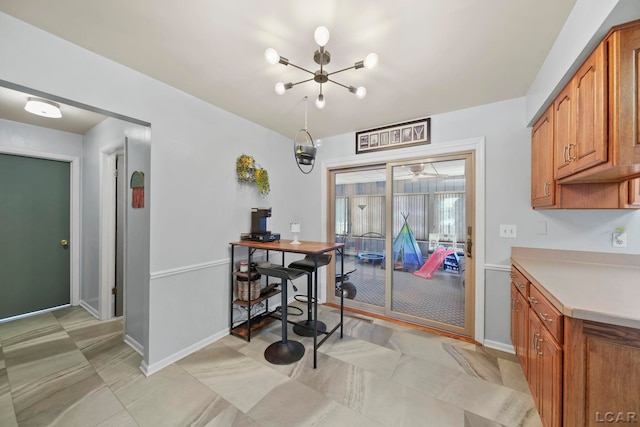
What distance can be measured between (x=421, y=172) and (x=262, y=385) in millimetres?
2793

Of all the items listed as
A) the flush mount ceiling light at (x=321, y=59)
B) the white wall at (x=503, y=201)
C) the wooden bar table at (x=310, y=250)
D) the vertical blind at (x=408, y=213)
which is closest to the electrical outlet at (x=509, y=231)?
the white wall at (x=503, y=201)

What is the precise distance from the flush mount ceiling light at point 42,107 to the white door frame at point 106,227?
0.52 m

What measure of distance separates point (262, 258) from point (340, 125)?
2.03m

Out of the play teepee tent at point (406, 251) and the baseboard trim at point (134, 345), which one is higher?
the play teepee tent at point (406, 251)

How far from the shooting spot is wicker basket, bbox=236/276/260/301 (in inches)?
98.5

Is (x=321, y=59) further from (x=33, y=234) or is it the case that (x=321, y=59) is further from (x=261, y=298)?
(x=33, y=234)

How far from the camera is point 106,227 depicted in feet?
9.25

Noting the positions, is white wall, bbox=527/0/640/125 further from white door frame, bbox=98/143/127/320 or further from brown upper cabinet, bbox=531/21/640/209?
white door frame, bbox=98/143/127/320

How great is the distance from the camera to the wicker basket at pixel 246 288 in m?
2.50

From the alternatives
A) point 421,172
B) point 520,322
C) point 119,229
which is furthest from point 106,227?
point 520,322

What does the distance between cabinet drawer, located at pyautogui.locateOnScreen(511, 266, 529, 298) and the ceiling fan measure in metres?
1.25

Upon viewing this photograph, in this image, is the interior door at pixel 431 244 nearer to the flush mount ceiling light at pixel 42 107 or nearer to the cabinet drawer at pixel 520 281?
the cabinet drawer at pixel 520 281

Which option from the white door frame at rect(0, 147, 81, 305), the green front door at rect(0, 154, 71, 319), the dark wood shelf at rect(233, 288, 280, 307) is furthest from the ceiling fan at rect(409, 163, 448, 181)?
the green front door at rect(0, 154, 71, 319)

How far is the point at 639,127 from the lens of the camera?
1.06m
